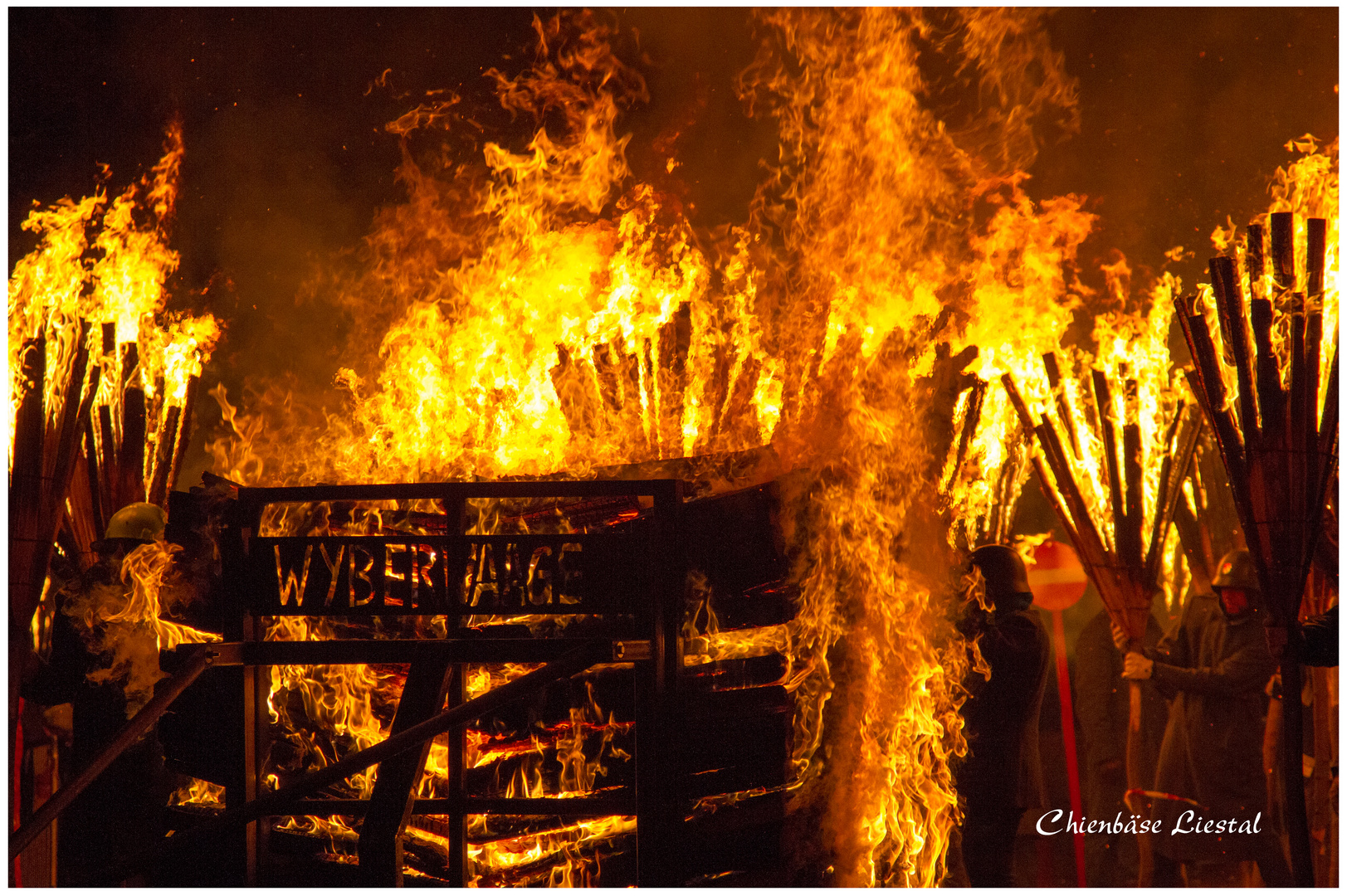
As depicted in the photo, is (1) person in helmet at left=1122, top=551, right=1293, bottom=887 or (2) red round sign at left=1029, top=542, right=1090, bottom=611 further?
(2) red round sign at left=1029, top=542, right=1090, bottom=611

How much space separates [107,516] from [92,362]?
1.91m

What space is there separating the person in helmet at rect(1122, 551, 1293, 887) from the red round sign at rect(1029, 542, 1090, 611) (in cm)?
181

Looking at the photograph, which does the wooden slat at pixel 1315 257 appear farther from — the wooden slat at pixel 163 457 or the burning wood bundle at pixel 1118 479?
the wooden slat at pixel 163 457

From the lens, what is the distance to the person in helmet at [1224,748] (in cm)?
660

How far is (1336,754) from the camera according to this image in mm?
6707

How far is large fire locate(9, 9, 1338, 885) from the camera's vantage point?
491 cm

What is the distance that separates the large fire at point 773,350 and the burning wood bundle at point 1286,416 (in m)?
0.17

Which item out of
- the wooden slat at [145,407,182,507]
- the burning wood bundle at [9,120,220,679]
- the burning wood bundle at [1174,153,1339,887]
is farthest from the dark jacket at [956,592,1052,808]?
the wooden slat at [145,407,182,507]

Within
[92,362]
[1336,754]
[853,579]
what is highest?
[92,362]

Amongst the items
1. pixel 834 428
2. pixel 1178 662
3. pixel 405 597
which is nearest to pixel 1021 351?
pixel 1178 662

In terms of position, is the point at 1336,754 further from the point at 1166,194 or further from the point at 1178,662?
the point at 1166,194

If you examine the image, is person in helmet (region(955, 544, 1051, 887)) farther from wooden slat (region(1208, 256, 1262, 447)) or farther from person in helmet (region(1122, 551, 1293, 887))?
wooden slat (region(1208, 256, 1262, 447))

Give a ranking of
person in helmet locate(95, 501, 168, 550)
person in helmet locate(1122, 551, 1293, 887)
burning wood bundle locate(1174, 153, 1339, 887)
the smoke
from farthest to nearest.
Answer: person in helmet locate(95, 501, 168, 550) → person in helmet locate(1122, 551, 1293, 887) → burning wood bundle locate(1174, 153, 1339, 887) → the smoke

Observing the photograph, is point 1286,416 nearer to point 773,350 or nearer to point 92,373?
point 773,350
